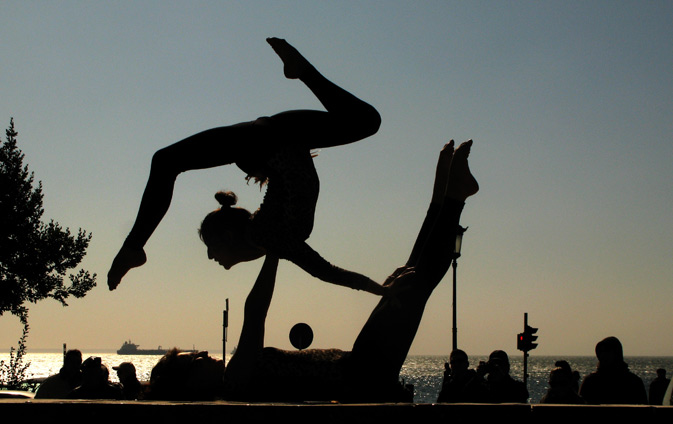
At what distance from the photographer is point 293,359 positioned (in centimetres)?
402

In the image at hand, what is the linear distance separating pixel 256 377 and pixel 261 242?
702 mm

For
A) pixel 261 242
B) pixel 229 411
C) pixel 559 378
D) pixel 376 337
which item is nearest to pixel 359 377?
pixel 376 337

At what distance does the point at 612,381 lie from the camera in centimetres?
659

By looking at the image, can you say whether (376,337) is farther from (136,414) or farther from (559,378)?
(559,378)

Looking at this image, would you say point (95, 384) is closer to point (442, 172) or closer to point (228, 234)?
point (228, 234)

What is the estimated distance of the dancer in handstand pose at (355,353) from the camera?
3.93 meters

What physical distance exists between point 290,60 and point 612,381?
14.2ft

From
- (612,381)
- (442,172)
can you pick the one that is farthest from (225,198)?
(612,381)

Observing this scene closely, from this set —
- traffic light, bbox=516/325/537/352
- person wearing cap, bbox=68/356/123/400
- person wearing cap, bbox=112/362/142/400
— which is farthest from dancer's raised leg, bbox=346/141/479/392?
traffic light, bbox=516/325/537/352

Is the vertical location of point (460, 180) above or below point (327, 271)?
above

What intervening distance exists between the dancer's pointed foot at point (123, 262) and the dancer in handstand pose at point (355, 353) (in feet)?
2.02

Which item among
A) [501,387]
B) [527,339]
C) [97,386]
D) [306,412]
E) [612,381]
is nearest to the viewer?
[306,412]

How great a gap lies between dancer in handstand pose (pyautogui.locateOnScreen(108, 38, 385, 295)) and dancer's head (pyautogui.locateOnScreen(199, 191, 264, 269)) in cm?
10

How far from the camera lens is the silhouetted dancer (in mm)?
6473
